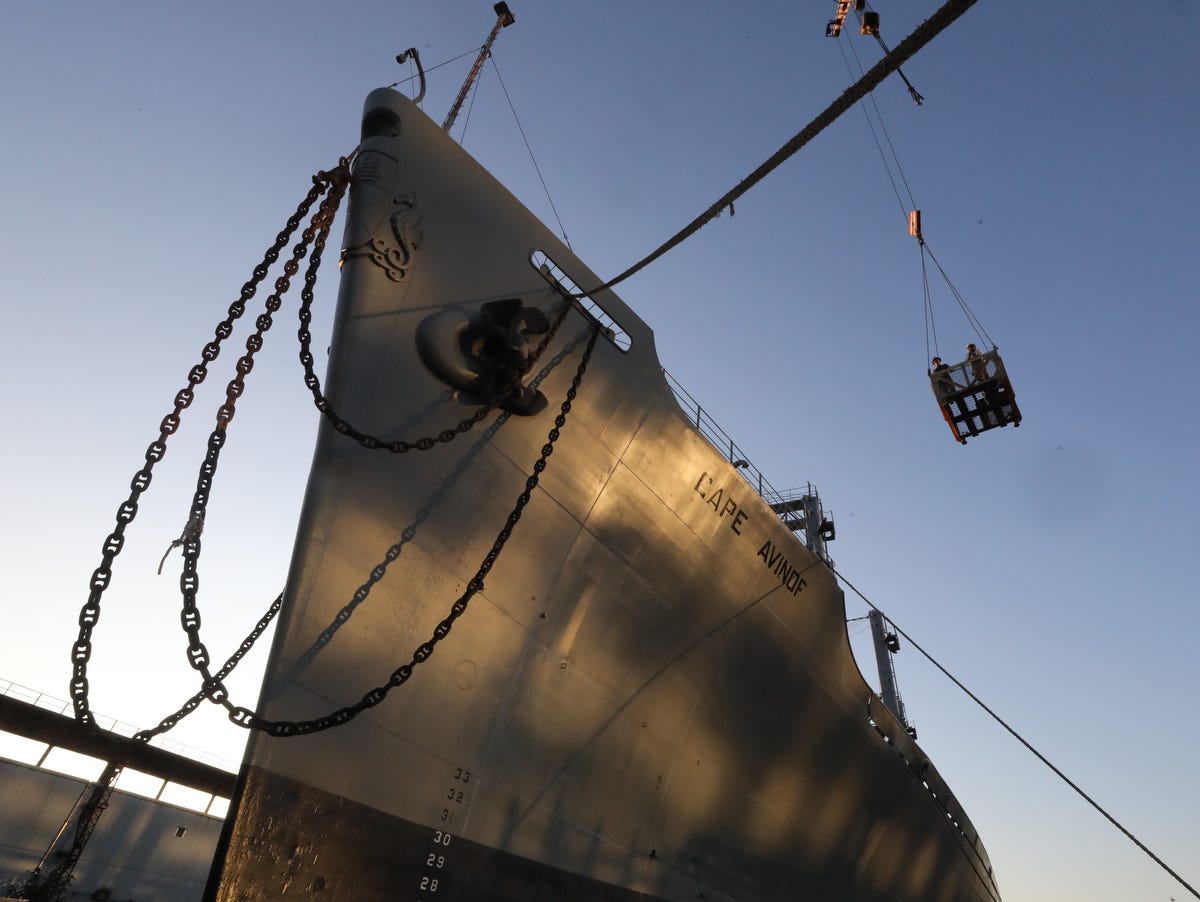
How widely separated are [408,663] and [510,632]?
81 cm

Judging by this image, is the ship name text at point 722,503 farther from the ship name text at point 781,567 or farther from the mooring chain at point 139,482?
the mooring chain at point 139,482

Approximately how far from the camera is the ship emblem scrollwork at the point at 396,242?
16.1 ft

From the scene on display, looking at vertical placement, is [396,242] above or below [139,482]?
above

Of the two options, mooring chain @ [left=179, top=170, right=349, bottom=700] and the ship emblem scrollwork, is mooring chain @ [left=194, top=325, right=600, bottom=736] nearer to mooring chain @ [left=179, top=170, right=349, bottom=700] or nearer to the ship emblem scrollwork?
mooring chain @ [left=179, top=170, right=349, bottom=700]

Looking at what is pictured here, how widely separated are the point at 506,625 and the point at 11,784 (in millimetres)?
16837

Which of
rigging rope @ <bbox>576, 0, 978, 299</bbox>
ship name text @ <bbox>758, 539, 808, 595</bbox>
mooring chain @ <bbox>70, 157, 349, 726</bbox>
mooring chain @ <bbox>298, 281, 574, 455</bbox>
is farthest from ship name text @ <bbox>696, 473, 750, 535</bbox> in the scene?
mooring chain @ <bbox>70, 157, 349, 726</bbox>

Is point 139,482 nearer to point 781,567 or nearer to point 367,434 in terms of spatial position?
point 367,434

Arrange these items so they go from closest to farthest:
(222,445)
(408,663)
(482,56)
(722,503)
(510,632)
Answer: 1. (222,445)
2. (408,663)
3. (510,632)
4. (722,503)
5. (482,56)

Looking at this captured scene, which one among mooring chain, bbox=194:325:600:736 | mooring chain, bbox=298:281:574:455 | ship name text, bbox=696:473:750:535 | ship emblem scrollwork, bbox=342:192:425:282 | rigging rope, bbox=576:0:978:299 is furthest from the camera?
ship name text, bbox=696:473:750:535

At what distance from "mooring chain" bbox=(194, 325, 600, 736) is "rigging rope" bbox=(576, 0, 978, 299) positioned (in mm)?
1836

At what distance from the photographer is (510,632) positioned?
195 inches

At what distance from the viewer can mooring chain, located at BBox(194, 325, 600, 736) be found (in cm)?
330

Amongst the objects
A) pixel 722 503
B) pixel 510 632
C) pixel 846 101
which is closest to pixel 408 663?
pixel 510 632

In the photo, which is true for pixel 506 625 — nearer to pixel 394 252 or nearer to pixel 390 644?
pixel 390 644
